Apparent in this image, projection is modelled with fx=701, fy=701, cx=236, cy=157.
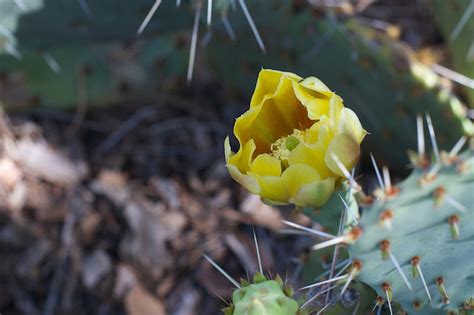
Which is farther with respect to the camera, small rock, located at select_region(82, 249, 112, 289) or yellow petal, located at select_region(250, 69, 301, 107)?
small rock, located at select_region(82, 249, 112, 289)

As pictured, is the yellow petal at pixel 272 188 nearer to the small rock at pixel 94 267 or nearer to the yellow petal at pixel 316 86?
the yellow petal at pixel 316 86

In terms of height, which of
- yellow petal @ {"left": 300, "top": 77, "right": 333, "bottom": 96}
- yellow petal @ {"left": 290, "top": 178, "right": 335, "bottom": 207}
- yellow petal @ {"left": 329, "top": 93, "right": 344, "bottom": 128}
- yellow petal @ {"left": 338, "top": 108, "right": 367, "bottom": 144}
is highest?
yellow petal @ {"left": 300, "top": 77, "right": 333, "bottom": 96}

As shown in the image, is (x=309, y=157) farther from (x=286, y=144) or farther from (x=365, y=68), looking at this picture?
(x=365, y=68)

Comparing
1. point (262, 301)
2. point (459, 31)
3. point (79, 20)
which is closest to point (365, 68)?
point (459, 31)

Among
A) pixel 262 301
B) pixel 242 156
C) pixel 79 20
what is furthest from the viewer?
pixel 79 20

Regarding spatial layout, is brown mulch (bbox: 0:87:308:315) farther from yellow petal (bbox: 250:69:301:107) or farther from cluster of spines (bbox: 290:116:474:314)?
yellow petal (bbox: 250:69:301:107)

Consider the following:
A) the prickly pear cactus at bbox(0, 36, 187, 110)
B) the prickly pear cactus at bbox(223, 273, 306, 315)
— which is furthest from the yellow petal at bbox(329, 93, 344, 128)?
the prickly pear cactus at bbox(0, 36, 187, 110)

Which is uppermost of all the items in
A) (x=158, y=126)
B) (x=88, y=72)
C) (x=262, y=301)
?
(x=262, y=301)
